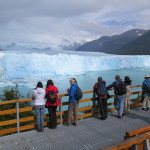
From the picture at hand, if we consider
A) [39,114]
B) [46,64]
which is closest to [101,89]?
[39,114]

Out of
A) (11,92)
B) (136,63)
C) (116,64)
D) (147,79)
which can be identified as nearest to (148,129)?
(147,79)

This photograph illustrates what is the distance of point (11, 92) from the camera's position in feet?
20.8

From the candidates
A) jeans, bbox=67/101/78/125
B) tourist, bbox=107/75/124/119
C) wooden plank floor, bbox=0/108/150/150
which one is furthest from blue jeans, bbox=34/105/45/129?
tourist, bbox=107/75/124/119

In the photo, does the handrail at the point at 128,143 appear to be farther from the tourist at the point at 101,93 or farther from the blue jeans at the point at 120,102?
the blue jeans at the point at 120,102

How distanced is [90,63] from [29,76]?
10.5m

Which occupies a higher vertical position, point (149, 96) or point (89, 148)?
point (149, 96)

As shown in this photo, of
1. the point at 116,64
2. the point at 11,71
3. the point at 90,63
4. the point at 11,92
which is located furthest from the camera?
the point at 116,64

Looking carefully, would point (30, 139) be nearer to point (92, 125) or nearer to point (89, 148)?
point (89, 148)

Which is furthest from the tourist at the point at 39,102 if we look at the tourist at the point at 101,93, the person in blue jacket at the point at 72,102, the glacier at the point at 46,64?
the glacier at the point at 46,64

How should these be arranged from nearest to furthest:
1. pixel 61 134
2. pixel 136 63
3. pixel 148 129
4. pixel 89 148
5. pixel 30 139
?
pixel 148 129 < pixel 89 148 < pixel 30 139 < pixel 61 134 < pixel 136 63

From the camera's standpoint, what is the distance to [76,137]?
4160mm

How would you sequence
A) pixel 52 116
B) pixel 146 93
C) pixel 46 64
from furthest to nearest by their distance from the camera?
pixel 46 64, pixel 146 93, pixel 52 116

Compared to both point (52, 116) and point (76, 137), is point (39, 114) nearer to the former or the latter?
point (52, 116)

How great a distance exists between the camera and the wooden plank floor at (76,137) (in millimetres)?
3751
